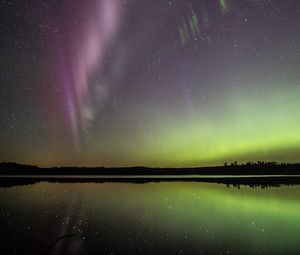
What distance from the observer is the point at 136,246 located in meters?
14.0

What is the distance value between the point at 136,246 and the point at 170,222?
6.20 metres

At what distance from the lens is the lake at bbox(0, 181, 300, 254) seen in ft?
45.3

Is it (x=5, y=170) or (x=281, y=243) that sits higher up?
(x=5, y=170)

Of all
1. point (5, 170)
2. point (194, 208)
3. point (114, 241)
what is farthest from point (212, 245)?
point (5, 170)

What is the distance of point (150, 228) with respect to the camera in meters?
18.1

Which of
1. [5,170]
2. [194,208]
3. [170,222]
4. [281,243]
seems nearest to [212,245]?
[281,243]

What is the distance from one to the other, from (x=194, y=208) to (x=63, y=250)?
14.3 m

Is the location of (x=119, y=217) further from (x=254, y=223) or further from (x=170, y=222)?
(x=254, y=223)

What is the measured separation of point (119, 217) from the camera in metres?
21.5

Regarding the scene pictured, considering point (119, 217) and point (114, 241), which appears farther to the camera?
point (119, 217)

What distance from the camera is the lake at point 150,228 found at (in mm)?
13812

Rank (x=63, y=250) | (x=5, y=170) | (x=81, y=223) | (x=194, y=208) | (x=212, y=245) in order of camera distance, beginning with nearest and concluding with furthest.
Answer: (x=63, y=250)
(x=212, y=245)
(x=81, y=223)
(x=194, y=208)
(x=5, y=170)

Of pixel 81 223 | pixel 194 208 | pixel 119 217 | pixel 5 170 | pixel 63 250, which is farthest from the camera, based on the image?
pixel 5 170

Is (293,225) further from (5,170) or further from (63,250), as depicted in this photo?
(5,170)
